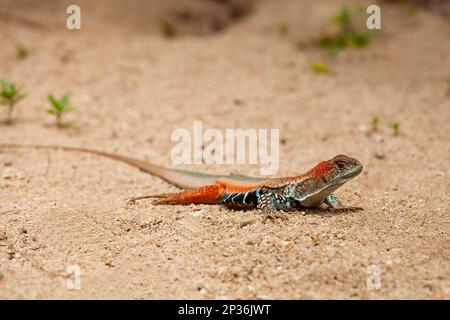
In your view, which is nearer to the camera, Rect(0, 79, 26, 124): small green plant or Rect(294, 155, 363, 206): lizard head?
Rect(294, 155, 363, 206): lizard head

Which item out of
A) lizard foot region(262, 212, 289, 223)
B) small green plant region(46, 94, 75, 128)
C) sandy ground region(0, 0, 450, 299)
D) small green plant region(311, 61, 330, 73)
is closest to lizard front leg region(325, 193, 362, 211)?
sandy ground region(0, 0, 450, 299)

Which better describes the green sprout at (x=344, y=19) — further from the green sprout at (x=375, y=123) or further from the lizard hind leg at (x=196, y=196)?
the lizard hind leg at (x=196, y=196)

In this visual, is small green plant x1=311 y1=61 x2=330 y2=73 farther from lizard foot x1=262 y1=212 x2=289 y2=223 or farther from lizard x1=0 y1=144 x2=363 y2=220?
lizard foot x1=262 y1=212 x2=289 y2=223

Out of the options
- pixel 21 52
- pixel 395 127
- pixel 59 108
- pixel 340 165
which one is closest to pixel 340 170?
pixel 340 165

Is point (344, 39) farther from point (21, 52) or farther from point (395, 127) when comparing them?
point (21, 52)

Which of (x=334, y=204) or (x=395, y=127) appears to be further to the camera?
(x=395, y=127)

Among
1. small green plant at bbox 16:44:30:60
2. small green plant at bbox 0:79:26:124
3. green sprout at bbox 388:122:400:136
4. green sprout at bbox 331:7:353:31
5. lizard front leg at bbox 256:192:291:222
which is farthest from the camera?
green sprout at bbox 331:7:353:31

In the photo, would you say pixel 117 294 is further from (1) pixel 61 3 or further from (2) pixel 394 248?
(1) pixel 61 3

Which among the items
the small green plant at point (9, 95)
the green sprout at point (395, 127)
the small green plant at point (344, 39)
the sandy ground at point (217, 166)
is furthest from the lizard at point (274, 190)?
the small green plant at point (344, 39)
